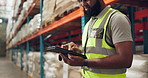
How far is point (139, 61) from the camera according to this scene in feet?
4.54

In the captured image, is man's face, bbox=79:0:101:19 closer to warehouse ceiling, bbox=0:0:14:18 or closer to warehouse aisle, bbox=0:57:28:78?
warehouse aisle, bbox=0:57:28:78

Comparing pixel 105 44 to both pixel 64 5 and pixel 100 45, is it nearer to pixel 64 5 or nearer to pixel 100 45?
pixel 100 45

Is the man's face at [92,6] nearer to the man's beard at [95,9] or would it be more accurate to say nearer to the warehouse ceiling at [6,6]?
the man's beard at [95,9]

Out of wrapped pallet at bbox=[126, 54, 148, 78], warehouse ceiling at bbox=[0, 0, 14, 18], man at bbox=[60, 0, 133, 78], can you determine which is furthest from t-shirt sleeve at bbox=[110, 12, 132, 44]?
warehouse ceiling at bbox=[0, 0, 14, 18]

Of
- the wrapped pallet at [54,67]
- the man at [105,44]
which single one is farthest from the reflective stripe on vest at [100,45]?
the wrapped pallet at [54,67]

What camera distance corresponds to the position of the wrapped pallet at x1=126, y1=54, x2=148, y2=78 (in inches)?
52.0

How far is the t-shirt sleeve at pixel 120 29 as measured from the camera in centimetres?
93

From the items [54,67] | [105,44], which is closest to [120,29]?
[105,44]

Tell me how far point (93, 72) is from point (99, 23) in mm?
334

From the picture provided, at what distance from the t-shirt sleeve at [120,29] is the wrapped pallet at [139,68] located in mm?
497

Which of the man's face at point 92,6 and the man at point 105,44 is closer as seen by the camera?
the man at point 105,44

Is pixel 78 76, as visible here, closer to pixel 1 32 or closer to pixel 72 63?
pixel 72 63

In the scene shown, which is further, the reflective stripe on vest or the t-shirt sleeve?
the reflective stripe on vest

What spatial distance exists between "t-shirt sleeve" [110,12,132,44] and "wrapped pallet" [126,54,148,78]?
497 millimetres
